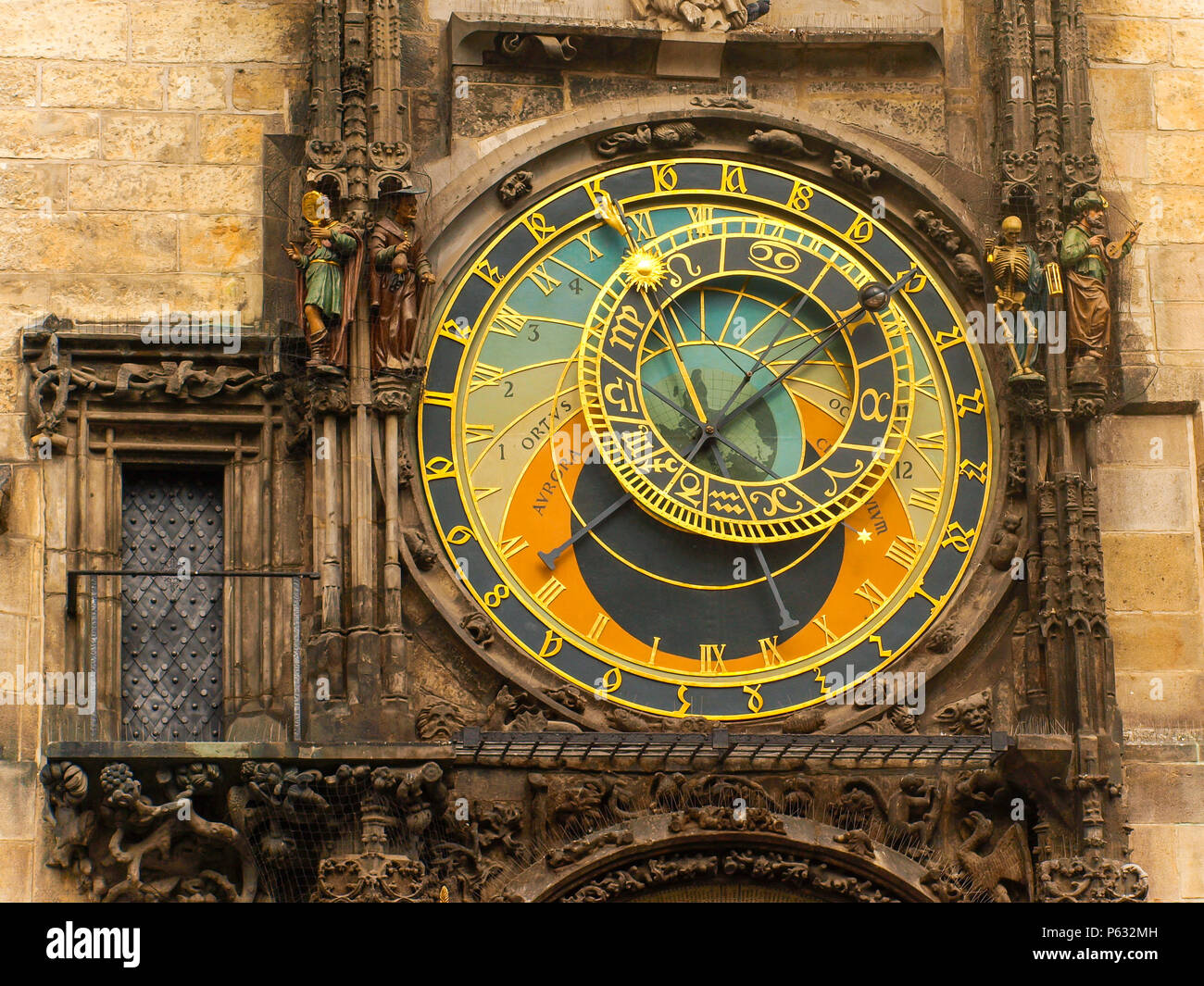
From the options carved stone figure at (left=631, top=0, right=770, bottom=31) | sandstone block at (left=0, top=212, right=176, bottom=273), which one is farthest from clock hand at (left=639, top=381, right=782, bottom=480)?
sandstone block at (left=0, top=212, right=176, bottom=273)

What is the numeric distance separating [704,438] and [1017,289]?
1.76 meters

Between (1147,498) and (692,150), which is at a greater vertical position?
(692,150)

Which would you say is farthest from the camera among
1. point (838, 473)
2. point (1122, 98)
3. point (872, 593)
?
point (1122, 98)

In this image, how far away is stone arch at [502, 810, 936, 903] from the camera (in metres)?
14.9

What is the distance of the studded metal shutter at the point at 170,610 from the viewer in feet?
51.1

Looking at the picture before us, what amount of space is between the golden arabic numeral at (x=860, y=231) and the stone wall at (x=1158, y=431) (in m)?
1.31

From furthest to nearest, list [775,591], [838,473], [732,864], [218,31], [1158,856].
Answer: [218,31], [838,473], [775,591], [1158,856], [732,864]

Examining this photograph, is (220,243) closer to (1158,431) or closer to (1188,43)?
(1158,431)

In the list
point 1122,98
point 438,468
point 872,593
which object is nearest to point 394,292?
point 438,468

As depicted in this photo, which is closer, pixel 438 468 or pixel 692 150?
pixel 438 468

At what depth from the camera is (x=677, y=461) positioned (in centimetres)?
1583

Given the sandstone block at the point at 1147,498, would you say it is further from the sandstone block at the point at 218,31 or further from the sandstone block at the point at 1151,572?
the sandstone block at the point at 218,31

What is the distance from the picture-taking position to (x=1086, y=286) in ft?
52.9

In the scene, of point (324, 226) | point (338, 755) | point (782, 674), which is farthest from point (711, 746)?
point (324, 226)
